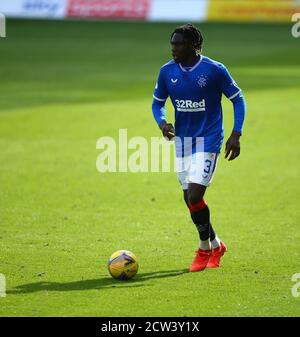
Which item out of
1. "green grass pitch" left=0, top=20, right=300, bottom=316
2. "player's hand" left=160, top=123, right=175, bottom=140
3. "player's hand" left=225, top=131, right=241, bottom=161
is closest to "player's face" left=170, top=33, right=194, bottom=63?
"player's hand" left=160, top=123, right=175, bottom=140

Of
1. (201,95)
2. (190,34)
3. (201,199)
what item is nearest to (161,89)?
(201,95)

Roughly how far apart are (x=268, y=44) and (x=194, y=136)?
79.0 feet

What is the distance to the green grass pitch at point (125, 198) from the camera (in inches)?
399

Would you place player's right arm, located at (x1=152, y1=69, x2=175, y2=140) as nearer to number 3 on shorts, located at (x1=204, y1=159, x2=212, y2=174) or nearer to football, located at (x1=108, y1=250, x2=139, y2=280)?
number 3 on shorts, located at (x1=204, y1=159, x2=212, y2=174)

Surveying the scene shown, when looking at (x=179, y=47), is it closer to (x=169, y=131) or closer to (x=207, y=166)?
(x=169, y=131)

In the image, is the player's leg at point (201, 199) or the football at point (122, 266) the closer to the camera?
the football at point (122, 266)

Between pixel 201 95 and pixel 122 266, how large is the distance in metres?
2.38

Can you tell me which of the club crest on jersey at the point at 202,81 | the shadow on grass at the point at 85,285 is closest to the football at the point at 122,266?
the shadow on grass at the point at 85,285

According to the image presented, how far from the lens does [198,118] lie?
11.3m

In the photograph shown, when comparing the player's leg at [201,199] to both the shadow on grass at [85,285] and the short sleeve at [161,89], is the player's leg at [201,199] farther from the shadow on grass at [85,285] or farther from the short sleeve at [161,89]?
the short sleeve at [161,89]

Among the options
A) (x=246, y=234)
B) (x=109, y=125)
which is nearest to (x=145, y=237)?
(x=246, y=234)

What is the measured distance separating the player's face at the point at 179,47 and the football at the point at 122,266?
2.54 m
